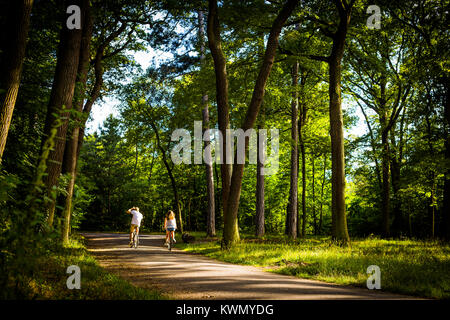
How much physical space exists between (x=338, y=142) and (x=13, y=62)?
37.0 ft

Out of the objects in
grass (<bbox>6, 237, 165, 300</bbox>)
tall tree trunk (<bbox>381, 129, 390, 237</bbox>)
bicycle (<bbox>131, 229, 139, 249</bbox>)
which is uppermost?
tall tree trunk (<bbox>381, 129, 390, 237</bbox>)

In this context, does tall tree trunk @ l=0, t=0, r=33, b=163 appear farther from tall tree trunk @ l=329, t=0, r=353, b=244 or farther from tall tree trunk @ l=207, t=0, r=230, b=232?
tall tree trunk @ l=329, t=0, r=353, b=244

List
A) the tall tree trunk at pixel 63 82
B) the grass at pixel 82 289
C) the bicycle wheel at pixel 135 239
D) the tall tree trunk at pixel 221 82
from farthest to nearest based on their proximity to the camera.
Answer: the bicycle wheel at pixel 135 239, the tall tree trunk at pixel 221 82, the tall tree trunk at pixel 63 82, the grass at pixel 82 289

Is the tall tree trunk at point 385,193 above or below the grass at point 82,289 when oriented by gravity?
above

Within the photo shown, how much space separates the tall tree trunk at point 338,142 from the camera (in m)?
11.9

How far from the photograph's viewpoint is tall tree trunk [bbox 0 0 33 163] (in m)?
6.07

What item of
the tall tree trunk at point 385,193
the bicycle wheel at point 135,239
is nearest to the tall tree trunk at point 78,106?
the bicycle wheel at point 135,239

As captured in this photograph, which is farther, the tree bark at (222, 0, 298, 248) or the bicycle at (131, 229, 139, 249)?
the bicycle at (131, 229, 139, 249)

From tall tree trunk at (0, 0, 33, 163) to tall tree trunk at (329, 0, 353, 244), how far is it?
1098 centimetres

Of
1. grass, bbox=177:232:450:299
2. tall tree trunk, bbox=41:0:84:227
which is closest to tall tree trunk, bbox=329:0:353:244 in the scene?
grass, bbox=177:232:450:299

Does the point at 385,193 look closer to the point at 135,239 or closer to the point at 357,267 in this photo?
the point at 357,267

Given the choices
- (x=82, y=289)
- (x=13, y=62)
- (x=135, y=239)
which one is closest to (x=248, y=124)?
(x=13, y=62)

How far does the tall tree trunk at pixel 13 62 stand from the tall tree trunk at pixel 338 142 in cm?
1098

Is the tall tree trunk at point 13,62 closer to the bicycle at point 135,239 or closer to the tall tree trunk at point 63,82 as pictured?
the tall tree trunk at point 63,82
